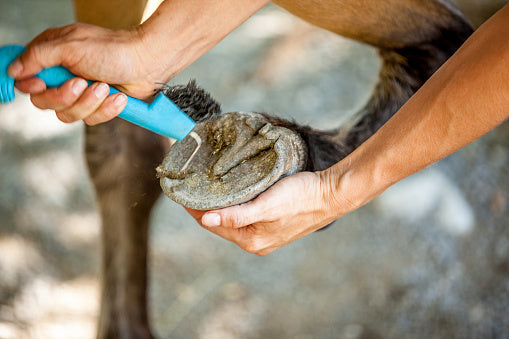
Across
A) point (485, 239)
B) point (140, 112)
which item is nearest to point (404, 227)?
point (485, 239)

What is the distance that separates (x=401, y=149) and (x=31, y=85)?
489 millimetres

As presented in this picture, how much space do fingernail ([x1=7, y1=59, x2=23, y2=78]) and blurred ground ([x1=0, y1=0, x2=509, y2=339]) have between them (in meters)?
0.80

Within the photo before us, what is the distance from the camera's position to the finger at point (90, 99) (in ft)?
2.15

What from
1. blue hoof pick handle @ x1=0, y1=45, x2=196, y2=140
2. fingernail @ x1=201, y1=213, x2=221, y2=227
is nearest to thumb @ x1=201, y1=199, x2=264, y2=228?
fingernail @ x1=201, y1=213, x2=221, y2=227

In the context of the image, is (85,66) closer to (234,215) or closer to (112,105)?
(112,105)

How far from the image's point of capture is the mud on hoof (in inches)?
27.6

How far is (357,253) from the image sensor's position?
1.44 meters

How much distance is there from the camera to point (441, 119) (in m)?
0.64

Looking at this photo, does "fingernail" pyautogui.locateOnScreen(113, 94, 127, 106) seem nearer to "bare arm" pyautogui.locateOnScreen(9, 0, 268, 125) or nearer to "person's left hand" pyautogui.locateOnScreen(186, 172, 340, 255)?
"bare arm" pyautogui.locateOnScreen(9, 0, 268, 125)

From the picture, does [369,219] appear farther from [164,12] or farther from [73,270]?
[164,12]

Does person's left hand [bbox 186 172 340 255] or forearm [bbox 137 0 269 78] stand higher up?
forearm [bbox 137 0 269 78]

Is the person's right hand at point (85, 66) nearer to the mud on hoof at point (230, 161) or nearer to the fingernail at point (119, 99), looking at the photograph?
the fingernail at point (119, 99)

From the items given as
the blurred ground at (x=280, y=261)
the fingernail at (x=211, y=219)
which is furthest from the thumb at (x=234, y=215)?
the blurred ground at (x=280, y=261)

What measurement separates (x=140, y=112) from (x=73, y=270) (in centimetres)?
83
